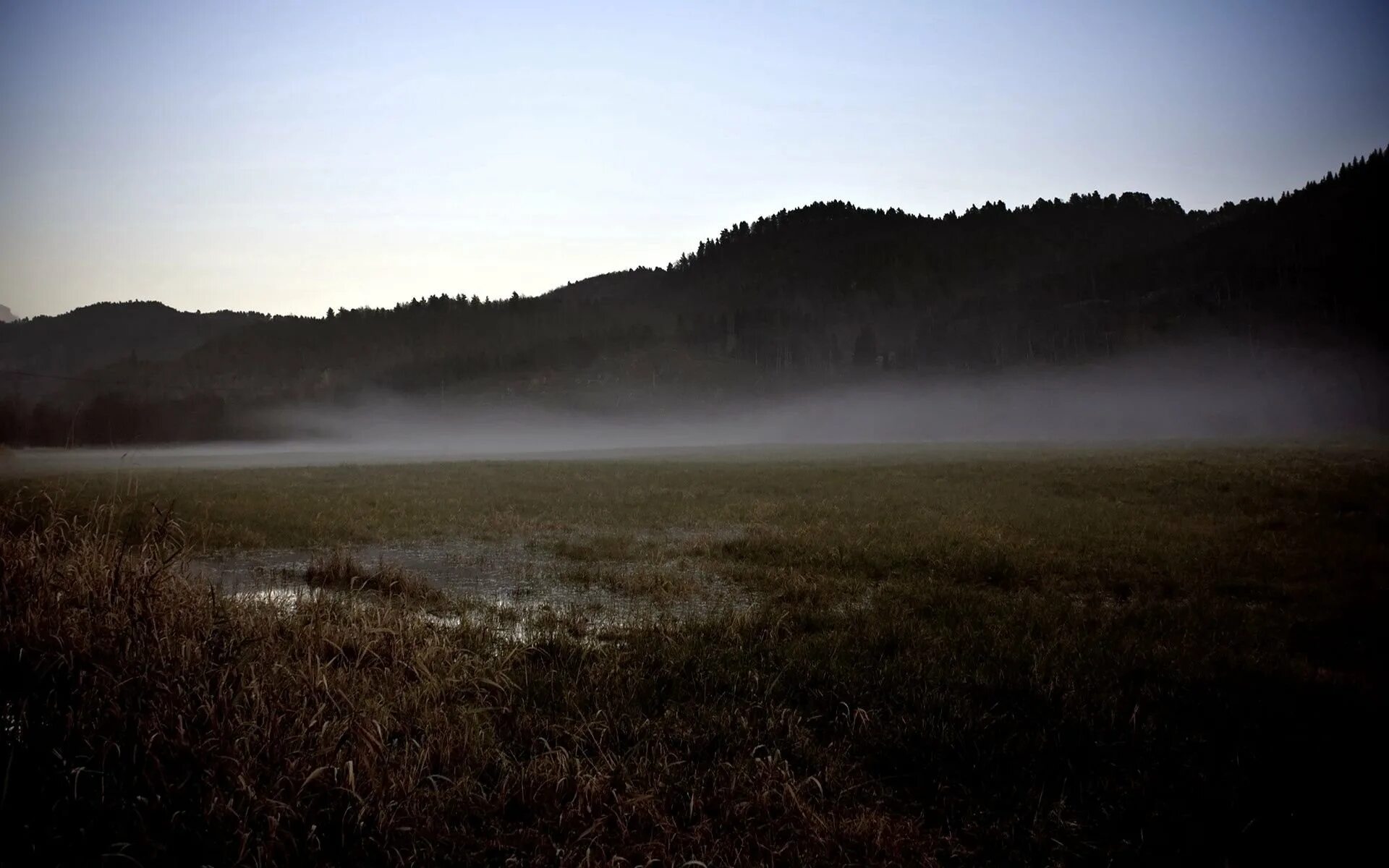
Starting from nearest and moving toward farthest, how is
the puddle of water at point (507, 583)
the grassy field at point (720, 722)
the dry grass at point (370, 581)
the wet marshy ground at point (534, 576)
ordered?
the grassy field at point (720, 722)
the puddle of water at point (507, 583)
the wet marshy ground at point (534, 576)
the dry grass at point (370, 581)

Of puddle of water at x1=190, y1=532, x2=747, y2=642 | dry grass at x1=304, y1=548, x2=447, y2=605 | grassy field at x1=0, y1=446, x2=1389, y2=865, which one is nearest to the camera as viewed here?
grassy field at x1=0, y1=446, x2=1389, y2=865

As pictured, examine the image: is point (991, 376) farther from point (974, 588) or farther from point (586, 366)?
point (974, 588)

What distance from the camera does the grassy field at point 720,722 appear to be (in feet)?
13.4

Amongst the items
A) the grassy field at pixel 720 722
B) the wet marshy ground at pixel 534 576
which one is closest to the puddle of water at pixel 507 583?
the wet marshy ground at pixel 534 576

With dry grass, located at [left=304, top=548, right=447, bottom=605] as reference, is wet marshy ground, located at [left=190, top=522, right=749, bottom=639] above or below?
below

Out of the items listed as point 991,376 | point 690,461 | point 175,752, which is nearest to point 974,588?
point 175,752

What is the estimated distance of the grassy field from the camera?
4094 millimetres

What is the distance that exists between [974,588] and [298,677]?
→ 10.3m

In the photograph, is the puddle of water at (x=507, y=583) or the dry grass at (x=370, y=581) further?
the dry grass at (x=370, y=581)

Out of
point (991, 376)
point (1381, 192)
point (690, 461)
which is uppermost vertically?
point (1381, 192)

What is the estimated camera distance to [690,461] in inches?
2108

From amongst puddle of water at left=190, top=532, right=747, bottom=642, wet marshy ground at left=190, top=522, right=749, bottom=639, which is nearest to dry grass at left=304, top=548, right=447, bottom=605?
wet marshy ground at left=190, top=522, right=749, bottom=639

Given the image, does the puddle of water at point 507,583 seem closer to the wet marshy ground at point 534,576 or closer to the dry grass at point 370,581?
the wet marshy ground at point 534,576

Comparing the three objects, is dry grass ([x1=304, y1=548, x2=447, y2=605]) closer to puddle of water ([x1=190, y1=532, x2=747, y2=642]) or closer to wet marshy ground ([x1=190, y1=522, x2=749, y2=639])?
wet marshy ground ([x1=190, y1=522, x2=749, y2=639])
